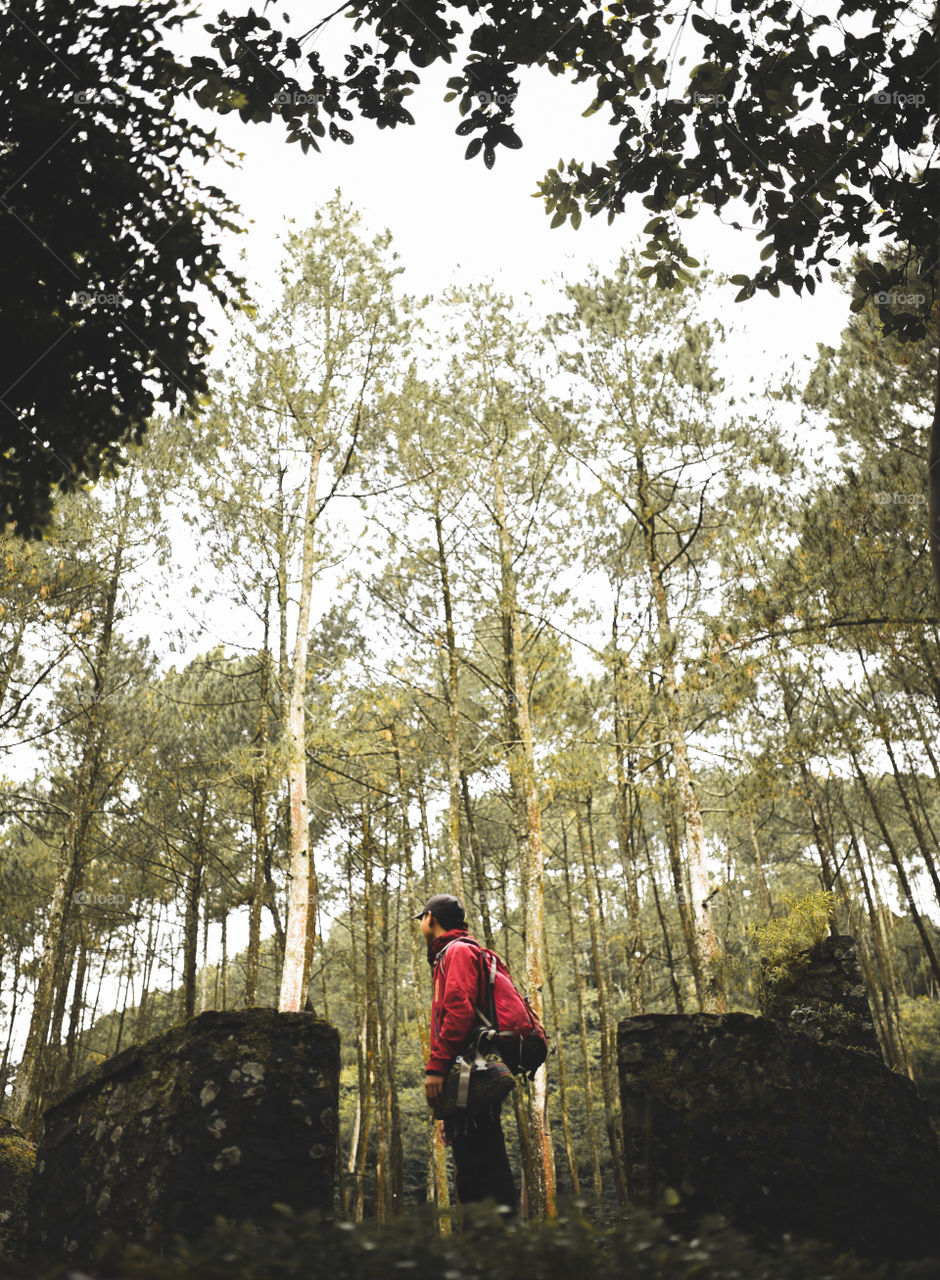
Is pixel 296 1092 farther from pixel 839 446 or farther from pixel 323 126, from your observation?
pixel 839 446

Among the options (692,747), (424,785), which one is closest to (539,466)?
(692,747)

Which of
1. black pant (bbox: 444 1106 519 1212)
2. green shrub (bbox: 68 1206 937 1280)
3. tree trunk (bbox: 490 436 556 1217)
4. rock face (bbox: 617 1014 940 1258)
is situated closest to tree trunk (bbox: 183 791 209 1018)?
tree trunk (bbox: 490 436 556 1217)

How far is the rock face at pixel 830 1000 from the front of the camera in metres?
5.50

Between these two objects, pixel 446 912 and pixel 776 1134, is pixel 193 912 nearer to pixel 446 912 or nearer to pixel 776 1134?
pixel 446 912

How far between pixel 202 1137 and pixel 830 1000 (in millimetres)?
4730

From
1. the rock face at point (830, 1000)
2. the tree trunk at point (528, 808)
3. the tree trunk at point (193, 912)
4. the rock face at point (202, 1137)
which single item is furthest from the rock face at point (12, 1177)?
the tree trunk at point (193, 912)

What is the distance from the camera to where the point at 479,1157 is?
10.9ft

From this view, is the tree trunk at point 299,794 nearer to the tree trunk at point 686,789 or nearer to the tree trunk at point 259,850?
the tree trunk at point 259,850

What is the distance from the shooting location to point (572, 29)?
392 centimetres

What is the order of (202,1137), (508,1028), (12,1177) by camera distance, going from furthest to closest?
(12,1177) < (508,1028) < (202,1137)

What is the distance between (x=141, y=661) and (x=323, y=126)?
10.4 meters

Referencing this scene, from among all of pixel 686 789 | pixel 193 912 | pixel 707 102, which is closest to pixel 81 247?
pixel 707 102

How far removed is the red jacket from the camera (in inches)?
135

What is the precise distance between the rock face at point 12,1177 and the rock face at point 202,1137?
3.76 feet
